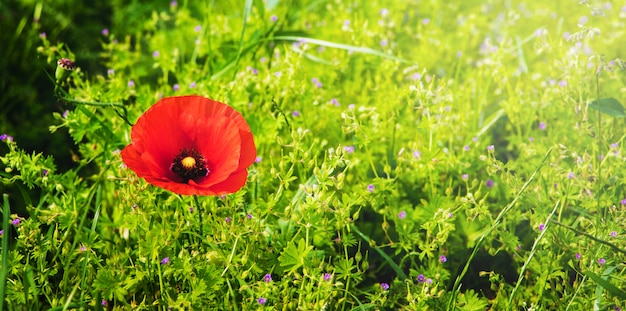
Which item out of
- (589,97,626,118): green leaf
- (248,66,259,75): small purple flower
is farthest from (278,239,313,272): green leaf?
(589,97,626,118): green leaf

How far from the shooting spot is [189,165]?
1563 millimetres

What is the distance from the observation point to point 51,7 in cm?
319

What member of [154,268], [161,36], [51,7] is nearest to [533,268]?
[154,268]

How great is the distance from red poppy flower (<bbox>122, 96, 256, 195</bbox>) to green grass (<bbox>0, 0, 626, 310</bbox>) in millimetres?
101

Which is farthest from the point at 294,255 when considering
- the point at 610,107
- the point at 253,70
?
the point at 610,107

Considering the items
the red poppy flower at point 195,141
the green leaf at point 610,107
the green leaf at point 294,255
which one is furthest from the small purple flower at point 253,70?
the green leaf at point 610,107

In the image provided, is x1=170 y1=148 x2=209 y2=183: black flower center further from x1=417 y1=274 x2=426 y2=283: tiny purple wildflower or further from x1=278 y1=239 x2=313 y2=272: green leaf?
x1=417 y1=274 x2=426 y2=283: tiny purple wildflower

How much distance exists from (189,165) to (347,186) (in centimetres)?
59

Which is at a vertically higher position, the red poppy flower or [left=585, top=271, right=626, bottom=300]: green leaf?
the red poppy flower

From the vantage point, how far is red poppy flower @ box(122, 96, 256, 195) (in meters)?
1.48

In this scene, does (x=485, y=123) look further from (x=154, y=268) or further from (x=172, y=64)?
(x=154, y=268)

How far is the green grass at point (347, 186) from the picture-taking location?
5.08 ft

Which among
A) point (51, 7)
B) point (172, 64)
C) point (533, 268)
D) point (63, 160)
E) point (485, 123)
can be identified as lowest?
point (533, 268)

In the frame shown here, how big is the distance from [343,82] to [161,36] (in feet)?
2.75
